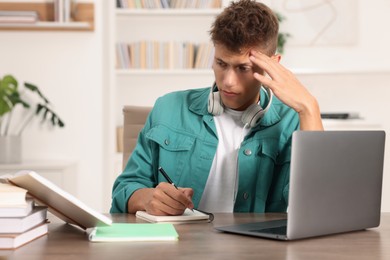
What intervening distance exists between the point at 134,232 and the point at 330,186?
1.34ft

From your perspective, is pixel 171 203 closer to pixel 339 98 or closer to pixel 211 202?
pixel 211 202

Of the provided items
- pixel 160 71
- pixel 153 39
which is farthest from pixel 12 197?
pixel 153 39

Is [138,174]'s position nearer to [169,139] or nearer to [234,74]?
[169,139]

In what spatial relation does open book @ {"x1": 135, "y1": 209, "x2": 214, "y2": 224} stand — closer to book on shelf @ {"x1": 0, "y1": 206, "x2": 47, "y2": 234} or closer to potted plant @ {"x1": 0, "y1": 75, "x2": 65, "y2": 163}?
book on shelf @ {"x1": 0, "y1": 206, "x2": 47, "y2": 234}

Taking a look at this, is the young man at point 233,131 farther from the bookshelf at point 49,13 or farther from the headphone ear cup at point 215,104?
the bookshelf at point 49,13

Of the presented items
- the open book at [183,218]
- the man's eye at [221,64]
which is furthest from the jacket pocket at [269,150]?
the open book at [183,218]

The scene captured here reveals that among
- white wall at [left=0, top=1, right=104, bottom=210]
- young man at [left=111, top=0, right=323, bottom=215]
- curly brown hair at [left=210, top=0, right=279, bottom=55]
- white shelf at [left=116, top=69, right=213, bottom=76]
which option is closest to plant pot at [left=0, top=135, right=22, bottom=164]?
white wall at [left=0, top=1, right=104, bottom=210]

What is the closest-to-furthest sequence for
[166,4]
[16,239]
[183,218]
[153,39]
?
[16,239] < [183,218] < [166,4] < [153,39]

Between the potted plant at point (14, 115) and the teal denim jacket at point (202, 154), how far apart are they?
2346 millimetres

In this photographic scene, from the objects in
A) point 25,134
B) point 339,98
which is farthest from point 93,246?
point 339,98

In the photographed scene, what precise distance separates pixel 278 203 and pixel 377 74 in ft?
9.93

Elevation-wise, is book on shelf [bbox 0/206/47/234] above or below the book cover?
below

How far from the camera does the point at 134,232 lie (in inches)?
58.8

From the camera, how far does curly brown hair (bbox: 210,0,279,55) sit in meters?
1.96
